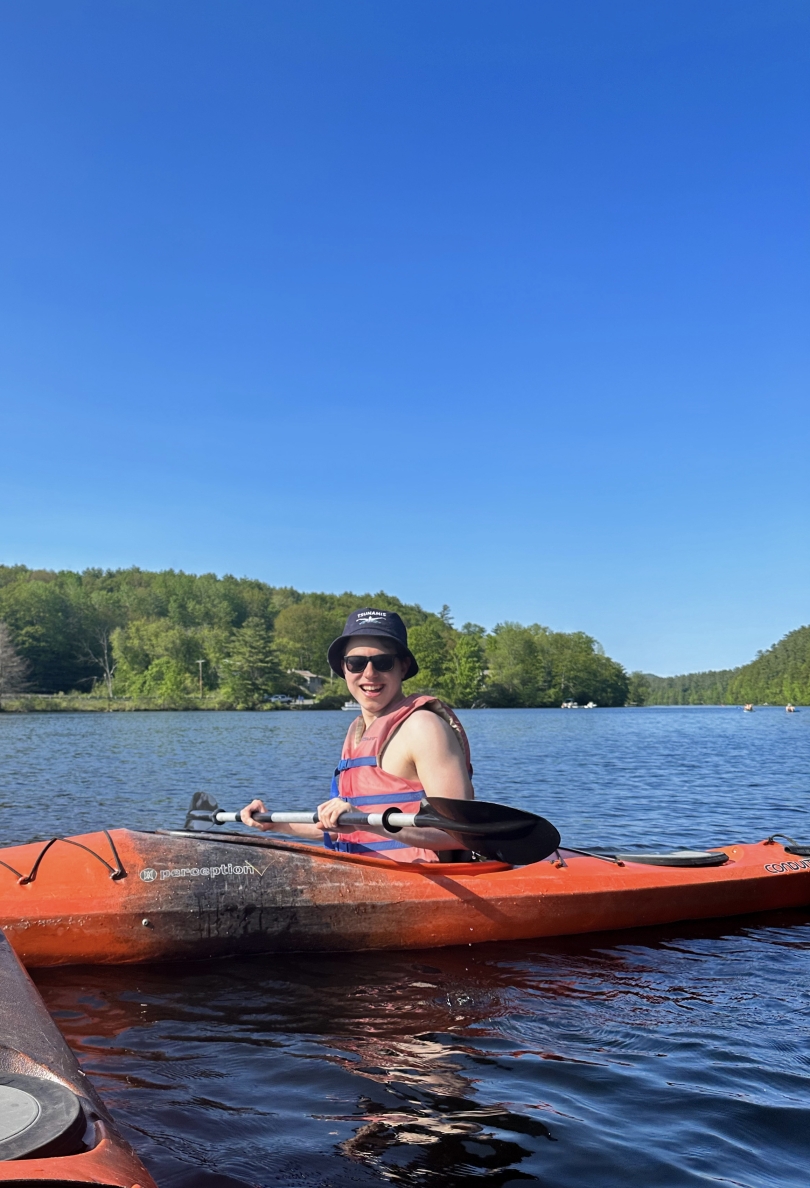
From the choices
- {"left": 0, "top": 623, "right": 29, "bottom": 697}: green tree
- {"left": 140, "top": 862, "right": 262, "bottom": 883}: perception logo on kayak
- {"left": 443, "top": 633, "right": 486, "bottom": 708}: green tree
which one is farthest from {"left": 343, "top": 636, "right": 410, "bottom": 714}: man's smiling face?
{"left": 443, "top": 633, "right": 486, "bottom": 708}: green tree

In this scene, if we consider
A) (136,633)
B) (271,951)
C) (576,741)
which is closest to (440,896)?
(271,951)

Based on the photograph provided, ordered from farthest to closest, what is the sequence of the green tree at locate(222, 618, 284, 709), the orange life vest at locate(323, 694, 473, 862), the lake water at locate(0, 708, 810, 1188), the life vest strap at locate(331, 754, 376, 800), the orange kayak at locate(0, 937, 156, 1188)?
1. the green tree at locate(222, 618, 284, 709)
2. the life vest strap at locate(331, 754, 376, 800)
3. the orange life vest at locate(323, 694, 473, 862)
4. the lake water at locate(0, 708, 810, 1188)
5. the orange kayak at locate(0, 937, 156, 1188)

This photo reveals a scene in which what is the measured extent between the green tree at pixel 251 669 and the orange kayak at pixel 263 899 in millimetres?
83342

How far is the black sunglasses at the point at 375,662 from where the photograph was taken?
537 cm

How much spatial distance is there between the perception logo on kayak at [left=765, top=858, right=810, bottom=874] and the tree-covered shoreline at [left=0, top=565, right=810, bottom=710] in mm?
70801

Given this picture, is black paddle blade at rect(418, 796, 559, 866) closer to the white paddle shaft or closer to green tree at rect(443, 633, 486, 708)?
the white paddle shaft

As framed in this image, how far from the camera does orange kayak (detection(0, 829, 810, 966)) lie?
193 inches

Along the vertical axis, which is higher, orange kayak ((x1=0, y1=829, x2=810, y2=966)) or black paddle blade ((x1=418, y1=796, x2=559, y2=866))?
black paddle blade ((x1=418, y1=796, x2=559, y2=866))

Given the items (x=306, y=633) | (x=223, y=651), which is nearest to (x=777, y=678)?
(x=306, y=633)

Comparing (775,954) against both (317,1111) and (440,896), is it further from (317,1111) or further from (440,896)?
(317,1111)

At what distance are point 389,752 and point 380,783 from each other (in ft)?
0.63

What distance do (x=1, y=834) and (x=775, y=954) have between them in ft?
27.0

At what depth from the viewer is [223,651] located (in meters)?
97.3

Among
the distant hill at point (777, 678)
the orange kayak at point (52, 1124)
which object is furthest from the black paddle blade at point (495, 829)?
the distant hill at point (777, 678)
